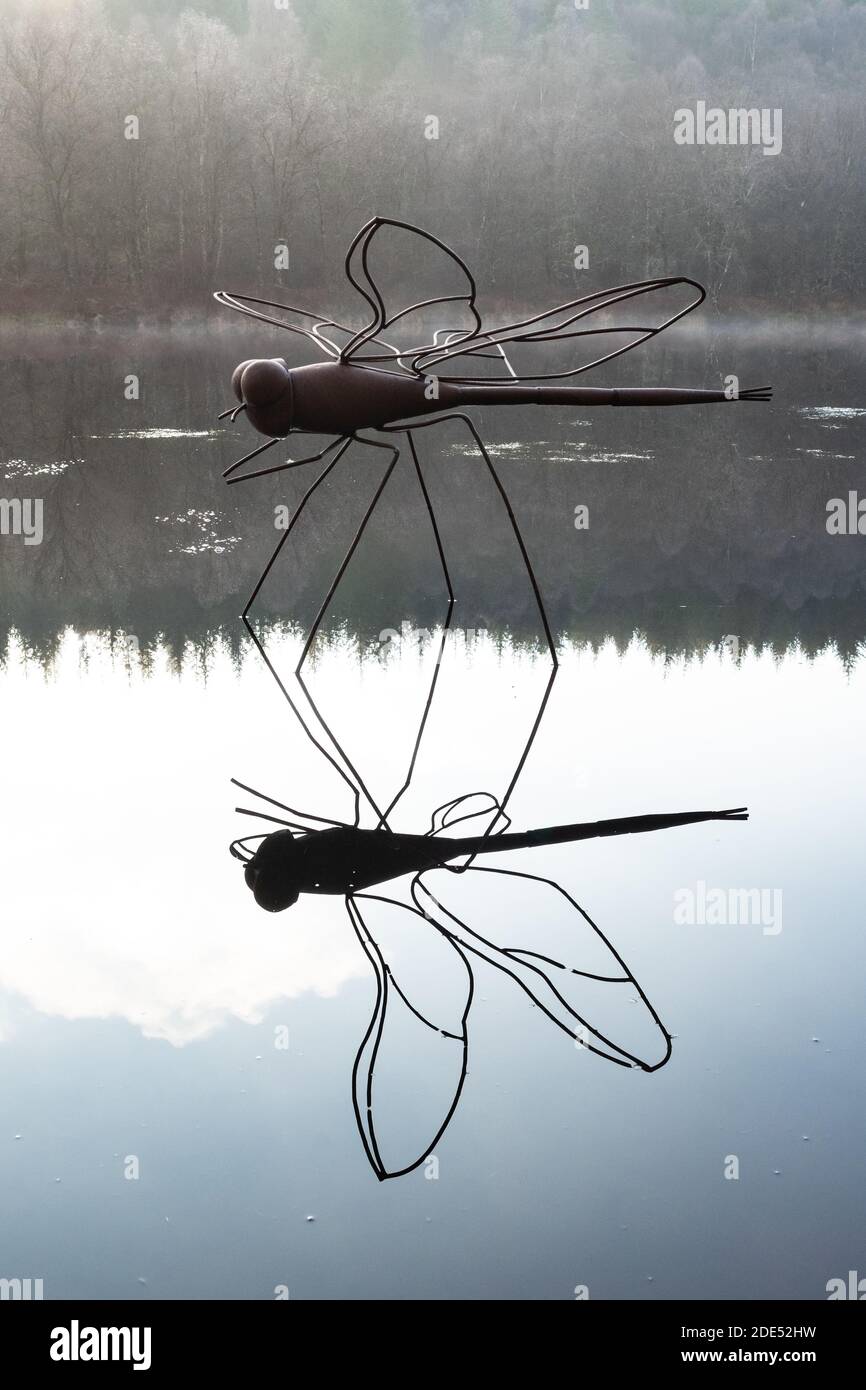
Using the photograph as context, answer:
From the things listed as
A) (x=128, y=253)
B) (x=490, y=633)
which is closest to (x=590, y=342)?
(x=128, y=253)

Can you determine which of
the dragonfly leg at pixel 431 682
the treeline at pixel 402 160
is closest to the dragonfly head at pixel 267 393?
the dragonfly leg at pixel 431 682

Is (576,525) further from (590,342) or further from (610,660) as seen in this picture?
(590,342)

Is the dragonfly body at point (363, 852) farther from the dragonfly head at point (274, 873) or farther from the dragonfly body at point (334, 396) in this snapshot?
the dragonfly body at point (334, 396)

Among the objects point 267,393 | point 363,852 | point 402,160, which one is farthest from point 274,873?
point 402,160

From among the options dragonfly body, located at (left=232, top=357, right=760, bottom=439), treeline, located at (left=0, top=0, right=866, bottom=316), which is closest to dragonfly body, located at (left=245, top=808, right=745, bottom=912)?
dragonfly body, located at (left=232, top=357, right=760, bottom=439)

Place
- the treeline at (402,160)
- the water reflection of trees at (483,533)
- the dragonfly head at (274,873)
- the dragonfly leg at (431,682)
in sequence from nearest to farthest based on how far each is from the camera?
1. the dragonfly head at (274,873)
2. the dragonfly leg at (431,682)
3. the water reflection of trees at (483,533)
4. the treeline at (402,160)

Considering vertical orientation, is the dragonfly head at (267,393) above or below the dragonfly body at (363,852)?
above

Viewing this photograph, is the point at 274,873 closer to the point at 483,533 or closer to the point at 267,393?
the point at 267,393
